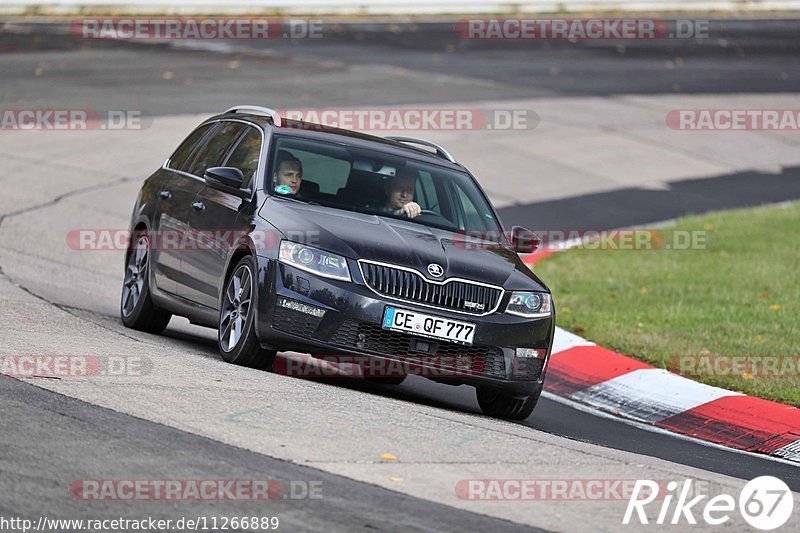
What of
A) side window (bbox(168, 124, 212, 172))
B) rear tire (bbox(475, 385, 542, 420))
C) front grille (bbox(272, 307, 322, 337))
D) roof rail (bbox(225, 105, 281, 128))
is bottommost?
rear tire (bbox(475, 385, 542, 420))

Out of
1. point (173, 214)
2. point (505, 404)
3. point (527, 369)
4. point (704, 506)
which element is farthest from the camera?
point (173, 214)

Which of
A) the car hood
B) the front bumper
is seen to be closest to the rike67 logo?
the front bumper

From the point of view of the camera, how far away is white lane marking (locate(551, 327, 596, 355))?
1216 centimetres

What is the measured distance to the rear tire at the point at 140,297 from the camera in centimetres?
1111

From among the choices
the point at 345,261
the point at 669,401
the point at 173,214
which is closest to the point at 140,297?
the point at 173,214

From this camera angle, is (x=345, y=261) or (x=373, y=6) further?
(x=373, y=6)

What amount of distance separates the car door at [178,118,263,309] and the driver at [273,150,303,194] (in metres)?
0.16

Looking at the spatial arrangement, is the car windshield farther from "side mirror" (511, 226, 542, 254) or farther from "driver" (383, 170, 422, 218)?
"side mirror" (511, 226, 542, 254)

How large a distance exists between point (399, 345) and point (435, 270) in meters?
0.50

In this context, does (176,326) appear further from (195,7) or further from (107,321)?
(195,7)

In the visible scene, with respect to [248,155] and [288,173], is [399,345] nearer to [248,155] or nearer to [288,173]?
[288,173]

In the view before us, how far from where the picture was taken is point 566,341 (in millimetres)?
12336

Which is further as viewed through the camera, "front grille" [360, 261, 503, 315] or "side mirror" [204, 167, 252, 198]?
"side mirror" [204, 167, 252, 198]

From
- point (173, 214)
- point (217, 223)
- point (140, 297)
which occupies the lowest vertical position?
point (140, 297)
